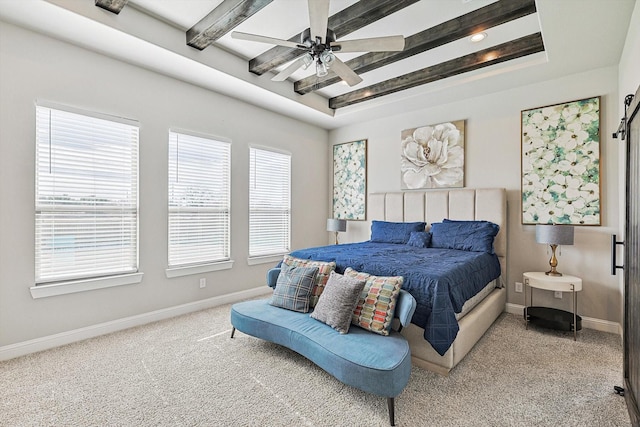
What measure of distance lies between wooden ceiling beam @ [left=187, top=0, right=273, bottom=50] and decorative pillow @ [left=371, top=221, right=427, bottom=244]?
3175 mm

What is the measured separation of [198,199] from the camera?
393 cm

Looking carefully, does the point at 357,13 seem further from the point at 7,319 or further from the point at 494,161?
the point at 7,319

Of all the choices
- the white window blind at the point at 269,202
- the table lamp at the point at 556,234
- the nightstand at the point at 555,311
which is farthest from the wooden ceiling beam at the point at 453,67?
the nightstand at the point at 555,311

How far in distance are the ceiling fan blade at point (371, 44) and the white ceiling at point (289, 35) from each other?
1.70ft

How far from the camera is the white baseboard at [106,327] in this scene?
8.65 feet

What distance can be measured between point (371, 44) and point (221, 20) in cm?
141

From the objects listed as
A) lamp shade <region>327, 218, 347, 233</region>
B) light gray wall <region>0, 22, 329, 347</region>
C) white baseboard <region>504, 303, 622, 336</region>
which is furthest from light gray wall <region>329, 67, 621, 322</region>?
light gray wall <region>0, 22, 329, 347</region>

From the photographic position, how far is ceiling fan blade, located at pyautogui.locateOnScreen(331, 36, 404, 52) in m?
2.37

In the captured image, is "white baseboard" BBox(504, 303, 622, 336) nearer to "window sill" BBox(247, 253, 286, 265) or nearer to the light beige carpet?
the light beige carpet

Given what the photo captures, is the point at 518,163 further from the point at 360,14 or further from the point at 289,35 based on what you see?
the point at 289,35

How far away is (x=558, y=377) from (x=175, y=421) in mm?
2752

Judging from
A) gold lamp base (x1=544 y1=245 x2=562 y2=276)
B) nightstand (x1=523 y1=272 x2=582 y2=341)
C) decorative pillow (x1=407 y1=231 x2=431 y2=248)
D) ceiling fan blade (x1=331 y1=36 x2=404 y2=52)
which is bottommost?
nightstand (x1=523 y1=272 x2=582 y2=341)

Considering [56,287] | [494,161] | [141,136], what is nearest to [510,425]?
[494,161]

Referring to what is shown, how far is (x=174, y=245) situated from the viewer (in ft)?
12.1
